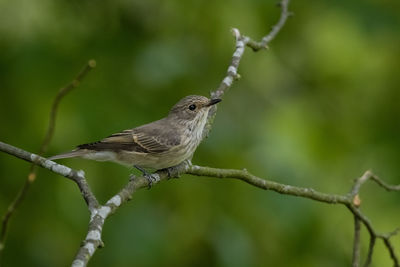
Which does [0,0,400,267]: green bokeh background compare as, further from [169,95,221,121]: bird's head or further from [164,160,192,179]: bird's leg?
[164,160,192,179]: bird's leg

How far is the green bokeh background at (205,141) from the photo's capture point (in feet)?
18.2

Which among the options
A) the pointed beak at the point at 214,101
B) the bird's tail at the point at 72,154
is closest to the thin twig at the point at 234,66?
the pointed beak at the point at 214,101

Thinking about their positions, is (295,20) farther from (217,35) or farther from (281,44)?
(217,35)

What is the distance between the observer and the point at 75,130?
5.46m

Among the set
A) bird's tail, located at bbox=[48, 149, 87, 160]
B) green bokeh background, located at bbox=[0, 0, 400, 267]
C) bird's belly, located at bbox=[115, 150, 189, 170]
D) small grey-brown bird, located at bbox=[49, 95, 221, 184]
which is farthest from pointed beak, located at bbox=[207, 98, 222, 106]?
bird's tail, located at bbox=[48, 149, 87, 160]

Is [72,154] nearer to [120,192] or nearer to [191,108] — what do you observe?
[191,108]

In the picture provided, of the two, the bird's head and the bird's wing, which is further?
the bird's head

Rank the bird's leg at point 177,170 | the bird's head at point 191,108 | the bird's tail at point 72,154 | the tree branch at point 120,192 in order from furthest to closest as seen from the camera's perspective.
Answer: the bird's head at point 191,108 → the bird's tail at point 72,154 → the bird's leg at point 177,170 → the tree branch at point 120,192

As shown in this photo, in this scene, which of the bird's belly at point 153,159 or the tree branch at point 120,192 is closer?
the tree branch at point 120,192

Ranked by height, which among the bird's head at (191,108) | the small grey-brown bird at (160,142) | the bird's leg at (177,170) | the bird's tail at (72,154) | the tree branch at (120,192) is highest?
the bird's head at (191,108)

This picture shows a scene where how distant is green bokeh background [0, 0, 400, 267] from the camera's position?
218 inches

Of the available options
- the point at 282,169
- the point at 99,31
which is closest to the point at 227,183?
the point at 282,169

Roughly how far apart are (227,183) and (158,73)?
1139 millimetres

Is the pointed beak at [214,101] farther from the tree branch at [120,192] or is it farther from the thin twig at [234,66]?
the tree branch at [120,192]
